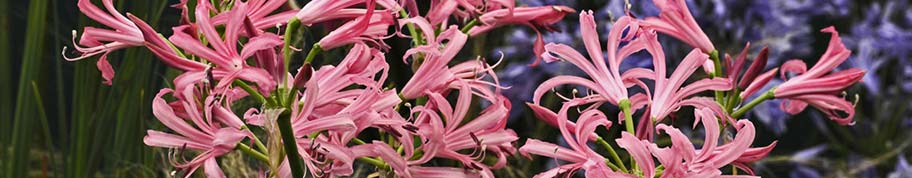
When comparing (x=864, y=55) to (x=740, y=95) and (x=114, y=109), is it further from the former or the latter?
(x=740, y=95)

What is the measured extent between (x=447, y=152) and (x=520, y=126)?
1334 millimetres

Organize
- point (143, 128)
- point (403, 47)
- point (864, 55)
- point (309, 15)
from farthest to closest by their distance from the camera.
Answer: point (864, 55) → point (403, 47) → point (143, 128) → point (309, 15)

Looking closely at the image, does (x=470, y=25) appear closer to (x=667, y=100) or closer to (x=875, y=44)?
(x=667, y=100)

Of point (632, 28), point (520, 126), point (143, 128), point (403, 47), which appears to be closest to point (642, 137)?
point (632, 28)

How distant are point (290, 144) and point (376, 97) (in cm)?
5

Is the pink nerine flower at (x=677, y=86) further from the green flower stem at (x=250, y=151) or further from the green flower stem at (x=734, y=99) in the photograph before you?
the green flower stem at (x=250, y=151)

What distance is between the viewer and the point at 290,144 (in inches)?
19.4

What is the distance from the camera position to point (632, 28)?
23.0 inches

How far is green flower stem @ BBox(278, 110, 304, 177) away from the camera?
1.58 feet

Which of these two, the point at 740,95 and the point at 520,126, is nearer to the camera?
the point at 740,95

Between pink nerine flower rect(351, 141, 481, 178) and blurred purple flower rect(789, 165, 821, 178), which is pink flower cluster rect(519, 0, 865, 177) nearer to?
pink nerine flower rect(351, 141, 481, 178)

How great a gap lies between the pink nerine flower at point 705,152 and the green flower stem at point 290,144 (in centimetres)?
12

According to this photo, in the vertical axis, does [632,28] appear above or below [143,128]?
above

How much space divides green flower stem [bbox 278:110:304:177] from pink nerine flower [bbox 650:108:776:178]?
0.38ft
